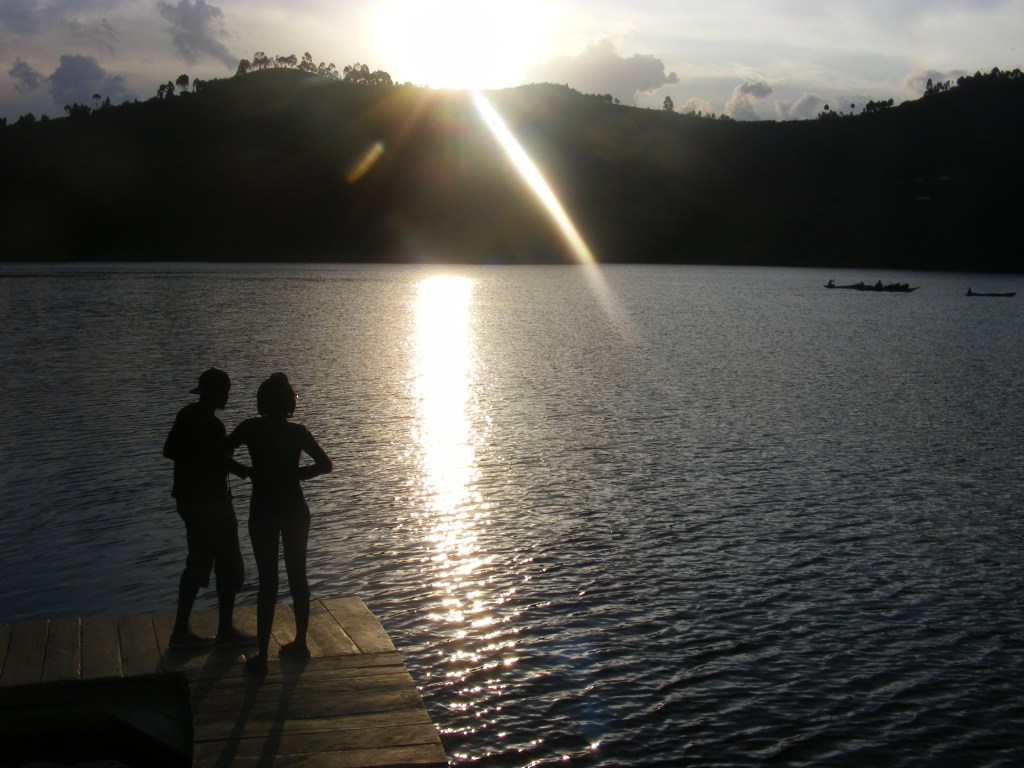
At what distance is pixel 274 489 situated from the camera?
8633 millimetres

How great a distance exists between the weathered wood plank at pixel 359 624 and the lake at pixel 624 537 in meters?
0.93

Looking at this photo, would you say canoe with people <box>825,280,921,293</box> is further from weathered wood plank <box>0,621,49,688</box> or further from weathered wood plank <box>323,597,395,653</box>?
weathered wood plank <box>0,621,49,688</box>

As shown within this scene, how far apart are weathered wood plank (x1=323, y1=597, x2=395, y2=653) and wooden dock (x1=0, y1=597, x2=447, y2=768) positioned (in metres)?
0.08

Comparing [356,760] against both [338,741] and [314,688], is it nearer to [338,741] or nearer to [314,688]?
[338,741]

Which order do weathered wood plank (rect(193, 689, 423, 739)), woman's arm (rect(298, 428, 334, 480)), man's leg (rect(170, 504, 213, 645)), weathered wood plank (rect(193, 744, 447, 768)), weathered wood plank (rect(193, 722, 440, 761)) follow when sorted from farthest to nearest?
man's leg (rect(170, 504, 213, 645)) < woman's arm (rect(298, 428, 334, 480)) < weathered wood plank (rect(193, 689, 423, 739)) < weathered wood plank (rect(193, 722, 440, 761)) < weathered wood plank (rect(193, 744, 447, 768))

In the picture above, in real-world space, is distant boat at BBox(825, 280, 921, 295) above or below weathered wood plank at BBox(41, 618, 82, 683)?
above

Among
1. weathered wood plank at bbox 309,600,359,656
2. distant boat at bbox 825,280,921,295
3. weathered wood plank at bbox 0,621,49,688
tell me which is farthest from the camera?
distant boat at bbox 825,280,921,295

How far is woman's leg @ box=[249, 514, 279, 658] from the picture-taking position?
8.74 m

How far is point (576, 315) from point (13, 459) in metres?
53.8

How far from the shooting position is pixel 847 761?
920cm

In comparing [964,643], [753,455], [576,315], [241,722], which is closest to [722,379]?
[753,455]

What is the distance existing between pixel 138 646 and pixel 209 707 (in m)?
1.72

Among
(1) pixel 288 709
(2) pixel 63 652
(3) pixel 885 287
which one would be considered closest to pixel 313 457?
(1) pixel 288 709

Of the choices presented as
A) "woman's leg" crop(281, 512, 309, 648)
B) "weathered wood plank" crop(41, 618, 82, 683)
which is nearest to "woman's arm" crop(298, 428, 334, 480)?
"woman's leg" crop(281, 512, 309, 648)
